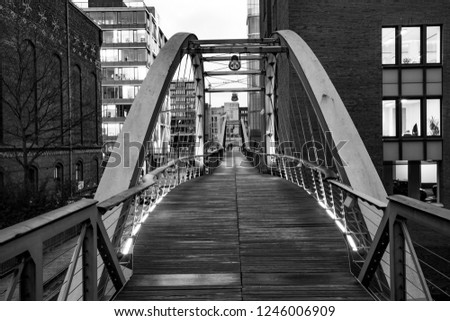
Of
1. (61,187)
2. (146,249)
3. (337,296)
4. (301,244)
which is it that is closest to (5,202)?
(61,187)

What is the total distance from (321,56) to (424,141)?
19.6 feet

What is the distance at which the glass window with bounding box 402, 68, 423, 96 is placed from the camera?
804 inches

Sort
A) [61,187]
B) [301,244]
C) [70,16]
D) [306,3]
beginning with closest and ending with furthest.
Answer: [301,244] < [306,3] < [61,187] < [70,16]

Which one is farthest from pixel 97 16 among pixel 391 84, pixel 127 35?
pixel 391 84

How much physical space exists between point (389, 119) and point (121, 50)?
5172 centimetres

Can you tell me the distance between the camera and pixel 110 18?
2542 inches

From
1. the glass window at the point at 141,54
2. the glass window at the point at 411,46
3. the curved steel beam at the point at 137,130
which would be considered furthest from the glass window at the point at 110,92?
the curved steel beam at the point at 137,130

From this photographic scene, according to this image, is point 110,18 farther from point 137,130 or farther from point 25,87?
point 137,130

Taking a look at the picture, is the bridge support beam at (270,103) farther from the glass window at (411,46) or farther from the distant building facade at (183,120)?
the glass window at (411,46)

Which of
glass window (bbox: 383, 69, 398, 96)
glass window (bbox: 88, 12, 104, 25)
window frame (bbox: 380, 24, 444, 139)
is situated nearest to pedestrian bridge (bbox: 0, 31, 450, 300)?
glass window (bbox: 383, 69, 398, 96)

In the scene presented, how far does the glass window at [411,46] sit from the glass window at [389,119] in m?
1.97

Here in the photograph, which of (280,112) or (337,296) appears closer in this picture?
(337,296)
